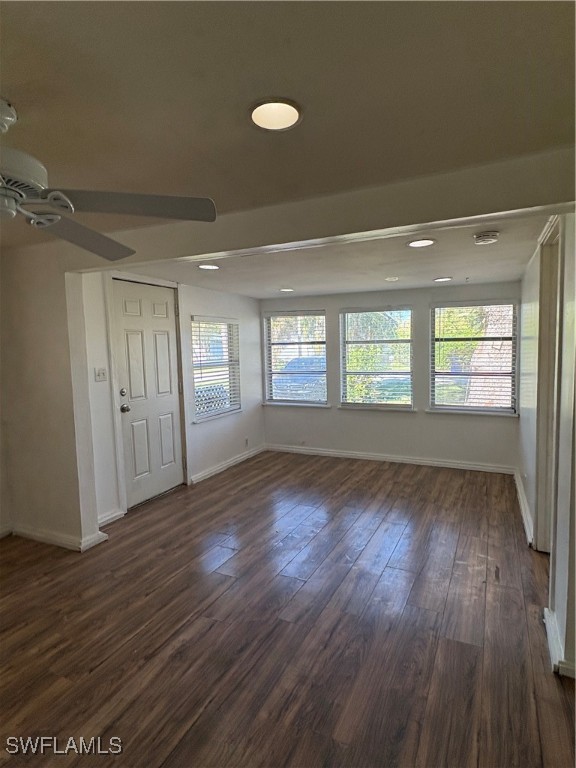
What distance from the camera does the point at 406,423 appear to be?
5504 millimetres

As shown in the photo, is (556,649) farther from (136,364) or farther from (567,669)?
(136,364)

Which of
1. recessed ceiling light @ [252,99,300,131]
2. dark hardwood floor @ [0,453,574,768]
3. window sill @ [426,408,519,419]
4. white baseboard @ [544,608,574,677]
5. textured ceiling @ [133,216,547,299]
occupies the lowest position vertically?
dark hardwood floor @ [0,453,574,768]

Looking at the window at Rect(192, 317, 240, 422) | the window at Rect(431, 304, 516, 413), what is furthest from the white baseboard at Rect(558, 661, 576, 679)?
the window at Rect(192, 317, 240, 422)

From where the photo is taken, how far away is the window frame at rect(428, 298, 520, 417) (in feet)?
15.9

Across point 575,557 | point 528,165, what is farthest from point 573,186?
point 575,557

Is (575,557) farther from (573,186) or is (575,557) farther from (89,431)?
(89,431)

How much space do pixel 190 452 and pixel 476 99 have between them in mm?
4237

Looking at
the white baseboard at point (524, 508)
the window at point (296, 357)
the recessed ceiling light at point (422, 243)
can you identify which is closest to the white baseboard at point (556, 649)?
the white baseboard at point (524, 508)

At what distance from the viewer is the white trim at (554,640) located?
197 centimetres

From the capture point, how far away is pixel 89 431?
10.9 ft

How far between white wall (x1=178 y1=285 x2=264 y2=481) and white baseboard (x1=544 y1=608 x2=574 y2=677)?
362 centimetres

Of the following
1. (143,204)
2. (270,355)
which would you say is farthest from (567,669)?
(270,355)

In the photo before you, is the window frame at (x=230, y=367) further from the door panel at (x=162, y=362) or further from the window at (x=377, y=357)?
the window at (x=377, y=357)

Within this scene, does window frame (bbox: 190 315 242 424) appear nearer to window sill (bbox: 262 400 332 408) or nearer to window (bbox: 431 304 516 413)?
window sill (bbox: 262 400 332 408)
